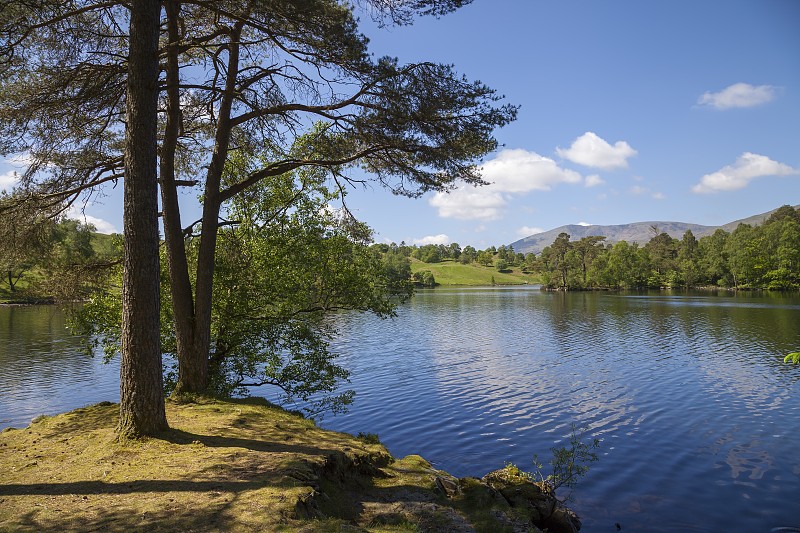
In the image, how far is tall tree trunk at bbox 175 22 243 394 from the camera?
1103cm

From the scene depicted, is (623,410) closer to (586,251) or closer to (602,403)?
(602,403)

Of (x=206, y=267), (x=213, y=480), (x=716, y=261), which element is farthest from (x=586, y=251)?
(x=213, y=480)

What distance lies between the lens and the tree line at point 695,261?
92938mm

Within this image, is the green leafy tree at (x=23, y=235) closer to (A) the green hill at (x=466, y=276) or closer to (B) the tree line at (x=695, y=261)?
Answer: (B) the tree line at (x=695, y=261)

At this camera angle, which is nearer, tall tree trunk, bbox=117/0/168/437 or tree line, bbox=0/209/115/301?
tall tree trunk, bbox=117/0/168/437

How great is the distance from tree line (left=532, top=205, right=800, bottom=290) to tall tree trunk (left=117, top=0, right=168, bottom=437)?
112006 millimetres

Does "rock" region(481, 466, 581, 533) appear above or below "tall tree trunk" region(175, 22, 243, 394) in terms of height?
below

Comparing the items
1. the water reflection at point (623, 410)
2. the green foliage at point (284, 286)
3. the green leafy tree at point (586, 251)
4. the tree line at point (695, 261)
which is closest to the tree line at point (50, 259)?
the green foliage at point (284, 286)

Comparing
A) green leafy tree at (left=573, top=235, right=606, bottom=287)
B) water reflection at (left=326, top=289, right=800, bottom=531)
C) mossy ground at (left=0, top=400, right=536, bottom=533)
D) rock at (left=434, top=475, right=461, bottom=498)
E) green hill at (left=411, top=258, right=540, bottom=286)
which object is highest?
green leafy tree at (left=573, top=235, right=606, bottom=287)

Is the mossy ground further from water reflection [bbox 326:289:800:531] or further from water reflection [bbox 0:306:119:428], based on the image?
water reflection [bbox 0:306:119:428]

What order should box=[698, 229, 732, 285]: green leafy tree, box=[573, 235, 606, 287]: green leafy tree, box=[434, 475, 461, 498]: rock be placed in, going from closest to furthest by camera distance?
1. box=[434, 475, 461, 498]: rock
2. box=[698, 229, 732, 285]: green leafy tree
3. box=[573, 235, 606, 287]: green leafy tree

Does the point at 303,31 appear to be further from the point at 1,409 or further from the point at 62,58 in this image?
the point at 1,409

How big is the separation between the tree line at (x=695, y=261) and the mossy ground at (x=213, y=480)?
109485 millimetres

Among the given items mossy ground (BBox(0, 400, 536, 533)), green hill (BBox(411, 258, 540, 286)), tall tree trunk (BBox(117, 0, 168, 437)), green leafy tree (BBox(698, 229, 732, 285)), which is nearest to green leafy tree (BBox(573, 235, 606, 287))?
green leafy tree (BBox(698, 229, 732, 285))
